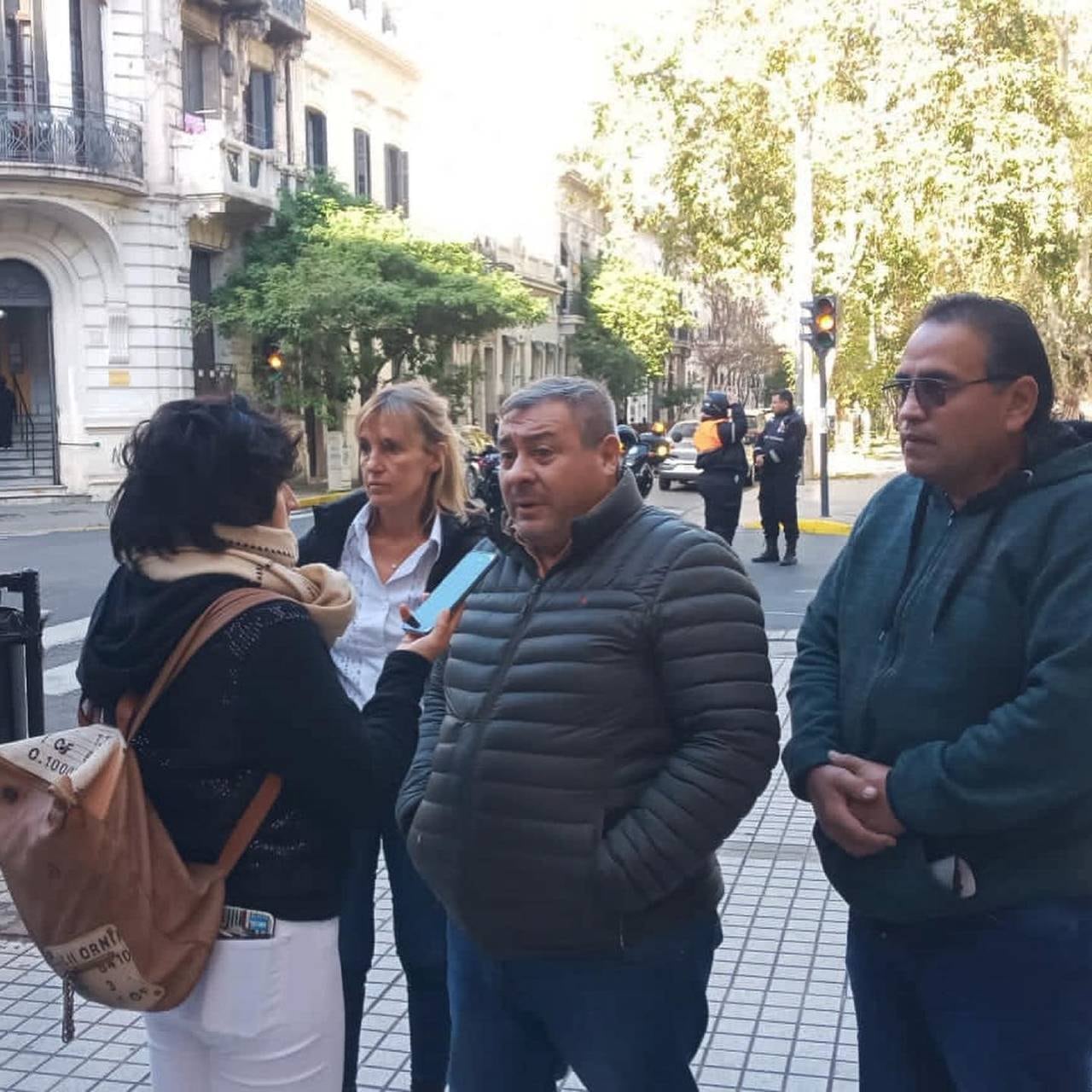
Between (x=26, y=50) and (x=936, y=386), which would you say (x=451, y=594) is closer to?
(x=936, y=386)

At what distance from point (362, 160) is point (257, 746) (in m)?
33.2

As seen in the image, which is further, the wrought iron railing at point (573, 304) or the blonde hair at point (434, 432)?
the wrought iron railing at point (573, 304)

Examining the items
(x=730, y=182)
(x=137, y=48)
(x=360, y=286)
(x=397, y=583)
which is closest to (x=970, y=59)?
(x=730, y=182)

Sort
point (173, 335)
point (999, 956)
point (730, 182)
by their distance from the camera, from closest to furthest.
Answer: point (999, 956), point (173, 335), point (730, 182)

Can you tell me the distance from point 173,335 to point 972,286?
1570cm

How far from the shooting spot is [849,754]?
7.52 feet

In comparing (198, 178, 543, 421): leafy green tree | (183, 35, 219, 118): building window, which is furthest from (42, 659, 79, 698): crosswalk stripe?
(183, 35, 219, 118): building window

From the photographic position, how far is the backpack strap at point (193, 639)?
2.20 m

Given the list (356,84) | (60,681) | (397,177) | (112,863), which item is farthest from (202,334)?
(112,863)

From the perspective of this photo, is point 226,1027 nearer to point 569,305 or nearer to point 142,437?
point 142,437

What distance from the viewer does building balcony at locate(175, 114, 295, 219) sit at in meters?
24.8

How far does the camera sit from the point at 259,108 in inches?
1128

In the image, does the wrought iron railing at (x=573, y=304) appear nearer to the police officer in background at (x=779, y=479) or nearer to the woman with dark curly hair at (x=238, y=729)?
the police officer in background at (x=779, y=479)

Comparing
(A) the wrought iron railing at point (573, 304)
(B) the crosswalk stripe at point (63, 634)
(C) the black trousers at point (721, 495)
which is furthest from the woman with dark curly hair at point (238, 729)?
(A) the wrought iron railing at point (573, 304)
